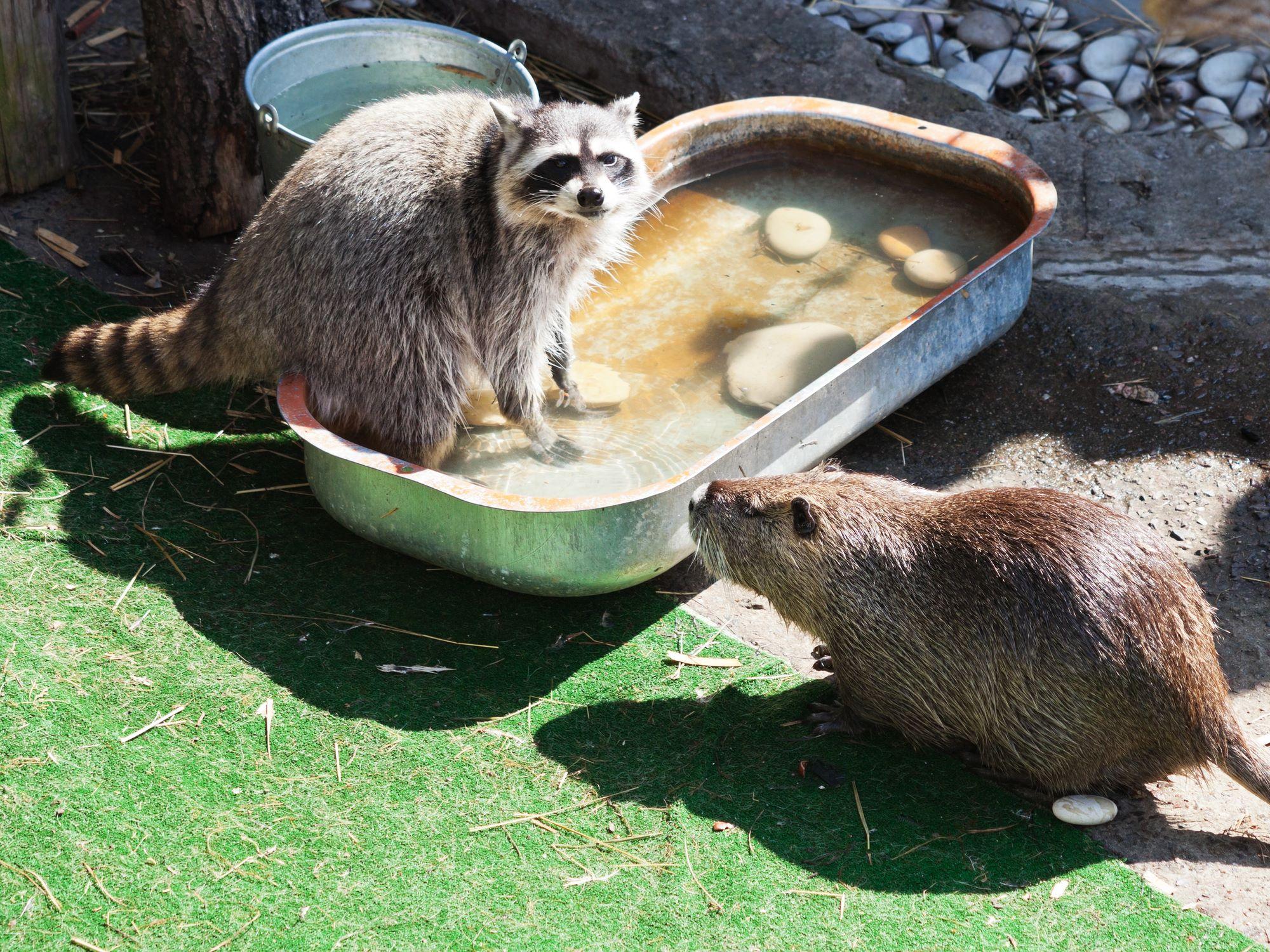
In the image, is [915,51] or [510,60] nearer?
[510,60]

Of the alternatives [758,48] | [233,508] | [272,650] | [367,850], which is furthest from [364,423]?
[758,48]

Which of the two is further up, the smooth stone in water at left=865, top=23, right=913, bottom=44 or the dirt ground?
the smooth stone in water at left=865, top=23, right=913, bottom=44

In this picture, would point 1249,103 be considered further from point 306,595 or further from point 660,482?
point 306,595

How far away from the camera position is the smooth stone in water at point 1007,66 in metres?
6.34

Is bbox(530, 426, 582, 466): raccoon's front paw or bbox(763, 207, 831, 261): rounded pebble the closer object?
bbox(530, 426, 582, 466): raccoon's front paw

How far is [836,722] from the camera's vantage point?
3553mm

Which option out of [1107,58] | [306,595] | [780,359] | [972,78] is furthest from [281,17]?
[1107,58]

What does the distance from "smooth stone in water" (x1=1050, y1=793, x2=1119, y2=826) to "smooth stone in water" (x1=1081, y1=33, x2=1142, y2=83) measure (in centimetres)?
453

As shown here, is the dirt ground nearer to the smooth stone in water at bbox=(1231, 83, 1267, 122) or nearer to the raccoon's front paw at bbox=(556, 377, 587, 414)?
the raccoon's front paw at bbox=(556, 377, 587, 414)

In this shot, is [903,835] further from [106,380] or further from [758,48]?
[758,48]

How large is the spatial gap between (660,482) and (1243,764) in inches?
73.6

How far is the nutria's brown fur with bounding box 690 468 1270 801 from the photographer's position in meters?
3.06

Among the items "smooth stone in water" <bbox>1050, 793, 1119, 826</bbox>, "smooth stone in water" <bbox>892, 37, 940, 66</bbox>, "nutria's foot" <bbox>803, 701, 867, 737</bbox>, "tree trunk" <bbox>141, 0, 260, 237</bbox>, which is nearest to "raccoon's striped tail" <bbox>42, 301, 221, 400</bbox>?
"tree trunk" <bbox>141, 0, 260, 237</bbox>

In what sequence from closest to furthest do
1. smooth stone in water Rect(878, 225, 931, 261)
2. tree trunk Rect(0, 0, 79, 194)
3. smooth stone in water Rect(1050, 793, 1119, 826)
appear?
1. smooth stone in water Rect(1050, 793, 1119, 826)
2. tree trunk Rect(0, 0, 79, 194)
3. smooth stone in water Rect(878, 225, 931, 261)
